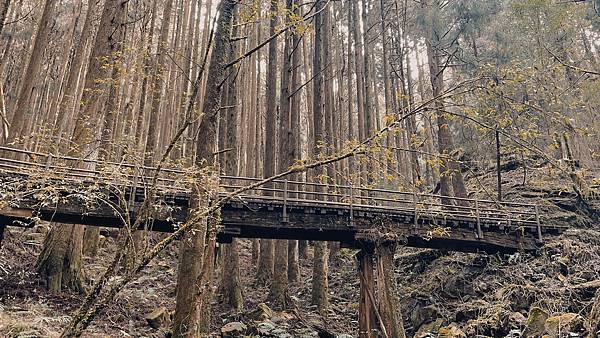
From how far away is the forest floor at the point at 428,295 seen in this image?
8758mm

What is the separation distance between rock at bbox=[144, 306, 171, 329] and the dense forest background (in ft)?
5.31

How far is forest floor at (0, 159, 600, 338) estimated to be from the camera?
28.7 feet

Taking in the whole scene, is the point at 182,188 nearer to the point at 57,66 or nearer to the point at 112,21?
the point at 112,21

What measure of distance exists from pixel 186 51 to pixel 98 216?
12457 mm

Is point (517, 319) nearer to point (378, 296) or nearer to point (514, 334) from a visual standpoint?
point (514, 334)

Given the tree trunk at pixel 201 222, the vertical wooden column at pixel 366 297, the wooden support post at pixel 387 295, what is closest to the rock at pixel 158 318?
the tree trunk at pixel 201 222

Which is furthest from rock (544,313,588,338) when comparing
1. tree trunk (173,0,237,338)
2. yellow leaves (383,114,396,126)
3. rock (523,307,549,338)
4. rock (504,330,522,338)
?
tree trunk (173,0,237,338)

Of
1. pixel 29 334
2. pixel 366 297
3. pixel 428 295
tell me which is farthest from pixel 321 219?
pixel 29 334

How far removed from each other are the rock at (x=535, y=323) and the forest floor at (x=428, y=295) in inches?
1.1

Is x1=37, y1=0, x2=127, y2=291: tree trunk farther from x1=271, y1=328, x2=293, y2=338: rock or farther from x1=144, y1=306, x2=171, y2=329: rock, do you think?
x1=271, y1=328, x2=293, y2=338: rock

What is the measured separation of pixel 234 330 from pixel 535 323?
264 inches

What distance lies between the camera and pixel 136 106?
22562 millimetres

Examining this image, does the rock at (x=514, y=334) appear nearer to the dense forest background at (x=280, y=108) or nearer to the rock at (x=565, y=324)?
the rock at (x=565, y=324)

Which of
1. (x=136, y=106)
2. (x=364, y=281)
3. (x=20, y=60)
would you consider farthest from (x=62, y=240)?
(x=20, y=60)
